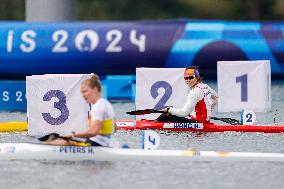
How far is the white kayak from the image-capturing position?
16547mm

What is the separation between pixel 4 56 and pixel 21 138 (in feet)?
40.3

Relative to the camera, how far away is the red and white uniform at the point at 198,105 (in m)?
20.5

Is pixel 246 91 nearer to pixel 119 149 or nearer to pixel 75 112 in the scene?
pixel 75 112

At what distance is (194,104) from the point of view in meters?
20.5

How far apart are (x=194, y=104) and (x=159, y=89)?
1.84m

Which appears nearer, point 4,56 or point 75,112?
point 75,112

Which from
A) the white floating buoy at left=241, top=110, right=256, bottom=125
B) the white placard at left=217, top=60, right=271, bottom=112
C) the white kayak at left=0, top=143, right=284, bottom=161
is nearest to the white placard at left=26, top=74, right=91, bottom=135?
the white kayak at left=0, top=143, right=284, bottom=161

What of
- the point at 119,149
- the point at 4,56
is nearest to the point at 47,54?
the point at 4,56

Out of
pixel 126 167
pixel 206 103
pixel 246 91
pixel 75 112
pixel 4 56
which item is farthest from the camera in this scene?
pixel 4 56

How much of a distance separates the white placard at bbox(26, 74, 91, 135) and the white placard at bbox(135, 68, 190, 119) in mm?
3013

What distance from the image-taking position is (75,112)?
19.2m

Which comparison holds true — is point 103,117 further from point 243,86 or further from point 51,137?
point 243,86

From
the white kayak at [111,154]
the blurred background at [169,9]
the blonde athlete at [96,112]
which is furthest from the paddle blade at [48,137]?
the blurred background at [169,9]

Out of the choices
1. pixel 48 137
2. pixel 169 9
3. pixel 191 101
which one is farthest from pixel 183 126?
pixel 169 9
